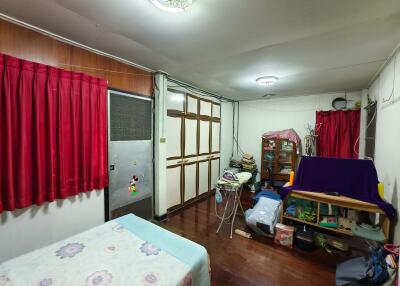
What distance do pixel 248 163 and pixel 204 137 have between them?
1.53 meters

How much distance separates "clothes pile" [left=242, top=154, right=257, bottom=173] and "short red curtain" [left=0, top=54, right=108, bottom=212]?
3.54 meters

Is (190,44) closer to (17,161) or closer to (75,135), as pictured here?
(75,135)

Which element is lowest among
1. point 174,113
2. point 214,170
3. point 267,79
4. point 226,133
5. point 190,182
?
point 190,182

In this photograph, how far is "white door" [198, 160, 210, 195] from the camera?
4188 mm

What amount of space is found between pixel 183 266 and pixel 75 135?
5.73ft

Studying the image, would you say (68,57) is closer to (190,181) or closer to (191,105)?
(191,105)

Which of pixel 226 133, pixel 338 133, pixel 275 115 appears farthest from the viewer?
pixel 226 133

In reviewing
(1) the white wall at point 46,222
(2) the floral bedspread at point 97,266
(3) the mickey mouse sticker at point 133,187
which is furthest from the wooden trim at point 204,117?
(2) the floral bedspread at point 97,266

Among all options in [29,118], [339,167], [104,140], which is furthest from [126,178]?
[339,167]

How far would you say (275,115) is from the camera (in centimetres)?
482

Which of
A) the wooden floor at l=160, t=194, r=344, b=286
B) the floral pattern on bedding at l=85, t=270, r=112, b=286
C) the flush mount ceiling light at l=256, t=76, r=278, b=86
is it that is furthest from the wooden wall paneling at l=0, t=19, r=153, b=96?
the wooden floor at l=160, t=194, r=344, b=286

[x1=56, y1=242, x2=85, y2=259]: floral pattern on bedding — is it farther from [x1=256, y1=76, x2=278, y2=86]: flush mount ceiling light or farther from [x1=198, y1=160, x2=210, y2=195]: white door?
[x1=256, y1=76, x2=278, y2=86]: flush mount ceiling light

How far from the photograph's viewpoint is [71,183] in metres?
2.06

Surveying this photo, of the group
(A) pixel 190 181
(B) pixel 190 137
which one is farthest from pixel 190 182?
(B) pixel 190 137
